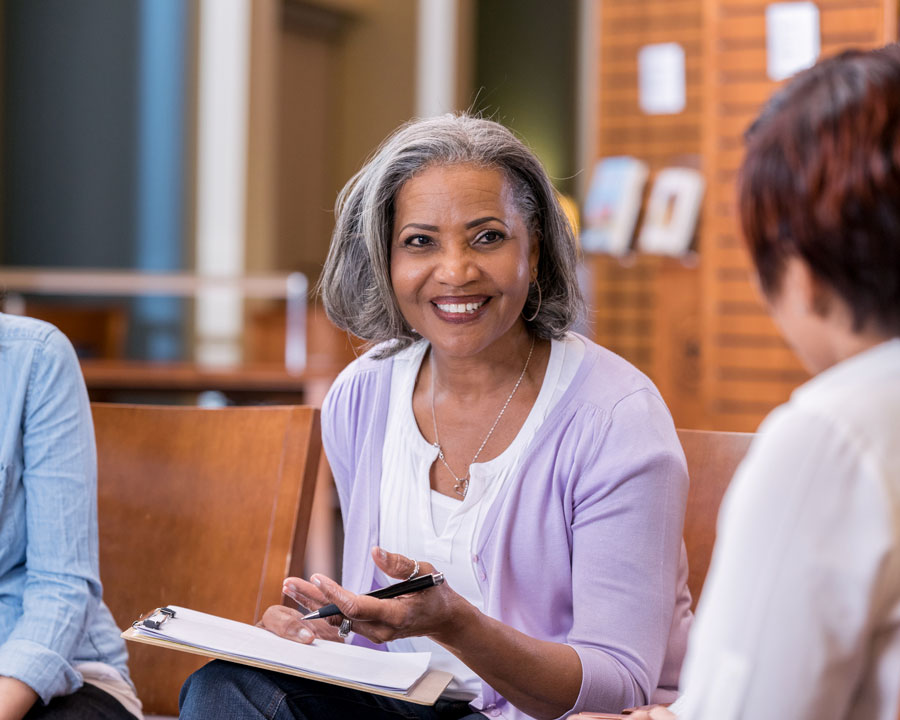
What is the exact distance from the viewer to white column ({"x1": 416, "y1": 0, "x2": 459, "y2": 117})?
26.8 feet

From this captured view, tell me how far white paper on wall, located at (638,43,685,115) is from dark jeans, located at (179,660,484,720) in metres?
5.16

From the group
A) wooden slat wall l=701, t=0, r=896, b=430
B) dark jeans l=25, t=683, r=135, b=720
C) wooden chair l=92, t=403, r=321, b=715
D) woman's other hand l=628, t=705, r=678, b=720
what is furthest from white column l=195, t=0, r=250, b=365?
woman's other hand l=628, t=705, r=678, b=720

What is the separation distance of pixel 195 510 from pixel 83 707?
1.27 ft

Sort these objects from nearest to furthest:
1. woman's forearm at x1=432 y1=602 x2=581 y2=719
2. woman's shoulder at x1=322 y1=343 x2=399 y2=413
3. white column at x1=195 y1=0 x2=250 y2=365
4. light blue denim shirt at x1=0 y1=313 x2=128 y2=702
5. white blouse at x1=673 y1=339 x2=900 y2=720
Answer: white blouse at x1=673 y1=339 x2=900 y2=720 → woman's forearm at x1=432 y1=602 x2=581 y2=719 → light blue denim shirt at x1=0 y1=313 x2=128 y2=702 → woman's shoulder at x1=322 y1=343 x2=399 y2=413 → white column at x1=195 y1=0 x2=250 y2=365

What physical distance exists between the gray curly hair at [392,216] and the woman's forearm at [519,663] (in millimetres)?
498

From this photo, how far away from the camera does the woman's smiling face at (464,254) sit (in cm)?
151

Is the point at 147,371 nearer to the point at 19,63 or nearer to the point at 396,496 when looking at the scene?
the point at 396,496

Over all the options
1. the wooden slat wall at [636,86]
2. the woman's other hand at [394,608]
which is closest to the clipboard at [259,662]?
the woman's other hand at [394,608]

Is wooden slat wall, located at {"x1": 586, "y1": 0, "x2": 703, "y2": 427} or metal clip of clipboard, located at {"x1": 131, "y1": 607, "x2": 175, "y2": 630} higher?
wooden slat wall, located at {"x1": 586, "y1": 0, "x2": 703, "y2": 427}

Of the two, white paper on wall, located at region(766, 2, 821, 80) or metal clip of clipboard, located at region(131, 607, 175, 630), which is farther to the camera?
white paper on wall, located at region(766, 2, 821, 80)

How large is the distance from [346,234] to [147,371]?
2770mm

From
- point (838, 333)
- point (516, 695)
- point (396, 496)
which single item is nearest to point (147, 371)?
point (396, 496)

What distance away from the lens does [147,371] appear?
4254 mm

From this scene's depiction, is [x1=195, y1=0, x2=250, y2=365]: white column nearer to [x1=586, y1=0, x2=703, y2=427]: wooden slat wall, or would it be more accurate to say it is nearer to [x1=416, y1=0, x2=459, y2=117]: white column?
[x1=416, y1=0, x2=459, y2=117]: white column
